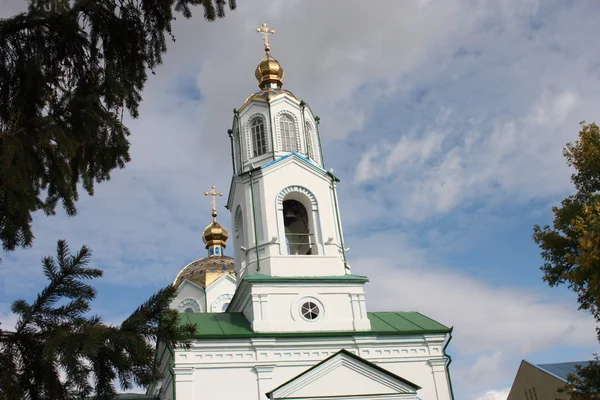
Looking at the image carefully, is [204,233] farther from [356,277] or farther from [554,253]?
[554,253]

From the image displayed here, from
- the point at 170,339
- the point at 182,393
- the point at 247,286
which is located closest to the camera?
the point at 170,339

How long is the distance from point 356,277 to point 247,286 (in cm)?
273

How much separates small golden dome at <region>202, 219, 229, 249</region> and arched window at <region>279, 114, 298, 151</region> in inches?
487

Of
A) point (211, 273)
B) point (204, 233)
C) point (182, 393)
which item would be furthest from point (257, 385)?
point (204, 233)

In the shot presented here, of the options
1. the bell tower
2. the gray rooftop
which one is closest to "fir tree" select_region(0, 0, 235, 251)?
the bell tower

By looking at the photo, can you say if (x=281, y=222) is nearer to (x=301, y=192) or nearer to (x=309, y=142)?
(x=301, y=192)

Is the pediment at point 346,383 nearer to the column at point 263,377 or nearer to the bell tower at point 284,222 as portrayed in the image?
the column at point 263,377

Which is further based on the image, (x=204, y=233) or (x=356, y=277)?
(x=204, y=233)

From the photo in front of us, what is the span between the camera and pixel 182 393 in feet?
42.2

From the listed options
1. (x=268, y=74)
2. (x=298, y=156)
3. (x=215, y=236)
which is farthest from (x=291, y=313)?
(x=215, y=236)

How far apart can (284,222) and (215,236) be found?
12.0 meters

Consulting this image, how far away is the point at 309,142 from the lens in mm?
17281

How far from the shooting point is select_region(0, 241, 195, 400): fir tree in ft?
11.2

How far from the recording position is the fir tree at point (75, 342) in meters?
3.41
